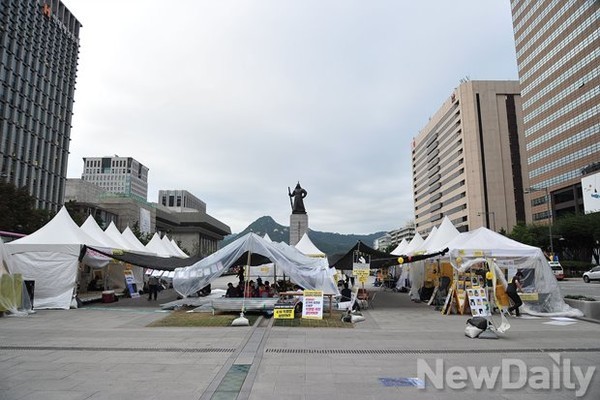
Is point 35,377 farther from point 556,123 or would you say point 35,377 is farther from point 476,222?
point 476,222

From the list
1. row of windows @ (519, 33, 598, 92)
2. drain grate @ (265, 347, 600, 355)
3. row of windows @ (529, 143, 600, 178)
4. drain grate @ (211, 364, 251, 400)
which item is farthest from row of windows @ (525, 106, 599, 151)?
drain grate @ (211, 364, 251, 400)

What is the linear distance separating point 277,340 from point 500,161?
9276 cm

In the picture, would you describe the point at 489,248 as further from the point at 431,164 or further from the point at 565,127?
the point at 431,164

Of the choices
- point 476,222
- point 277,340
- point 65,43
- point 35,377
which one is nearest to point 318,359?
Result: point 277,340

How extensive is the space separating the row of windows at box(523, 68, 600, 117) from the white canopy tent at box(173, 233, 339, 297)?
5796 cm

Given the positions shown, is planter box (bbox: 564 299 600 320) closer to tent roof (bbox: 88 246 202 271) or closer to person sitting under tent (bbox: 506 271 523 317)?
person sitting under tent (bbox: 506 271 523 317)

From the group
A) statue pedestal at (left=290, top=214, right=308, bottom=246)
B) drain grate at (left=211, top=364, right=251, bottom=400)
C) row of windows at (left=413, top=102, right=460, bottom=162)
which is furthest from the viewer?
row of windows at (left=413, top=102, right=460, bottom=162)

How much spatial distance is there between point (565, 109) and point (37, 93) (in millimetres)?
80424

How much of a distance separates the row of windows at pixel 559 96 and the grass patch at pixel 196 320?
61.1m

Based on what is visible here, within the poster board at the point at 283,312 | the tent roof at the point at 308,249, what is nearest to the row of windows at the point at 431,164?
the tent roof at the point at 308,249

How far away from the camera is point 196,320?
40.3ft

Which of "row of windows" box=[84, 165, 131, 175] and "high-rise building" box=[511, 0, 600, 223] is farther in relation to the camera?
"row of windows" box=[84, 165, 131, 175]

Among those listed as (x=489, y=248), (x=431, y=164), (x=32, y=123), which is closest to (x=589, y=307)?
(x=489, y=248)

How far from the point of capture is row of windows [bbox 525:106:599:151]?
54.8 metres
